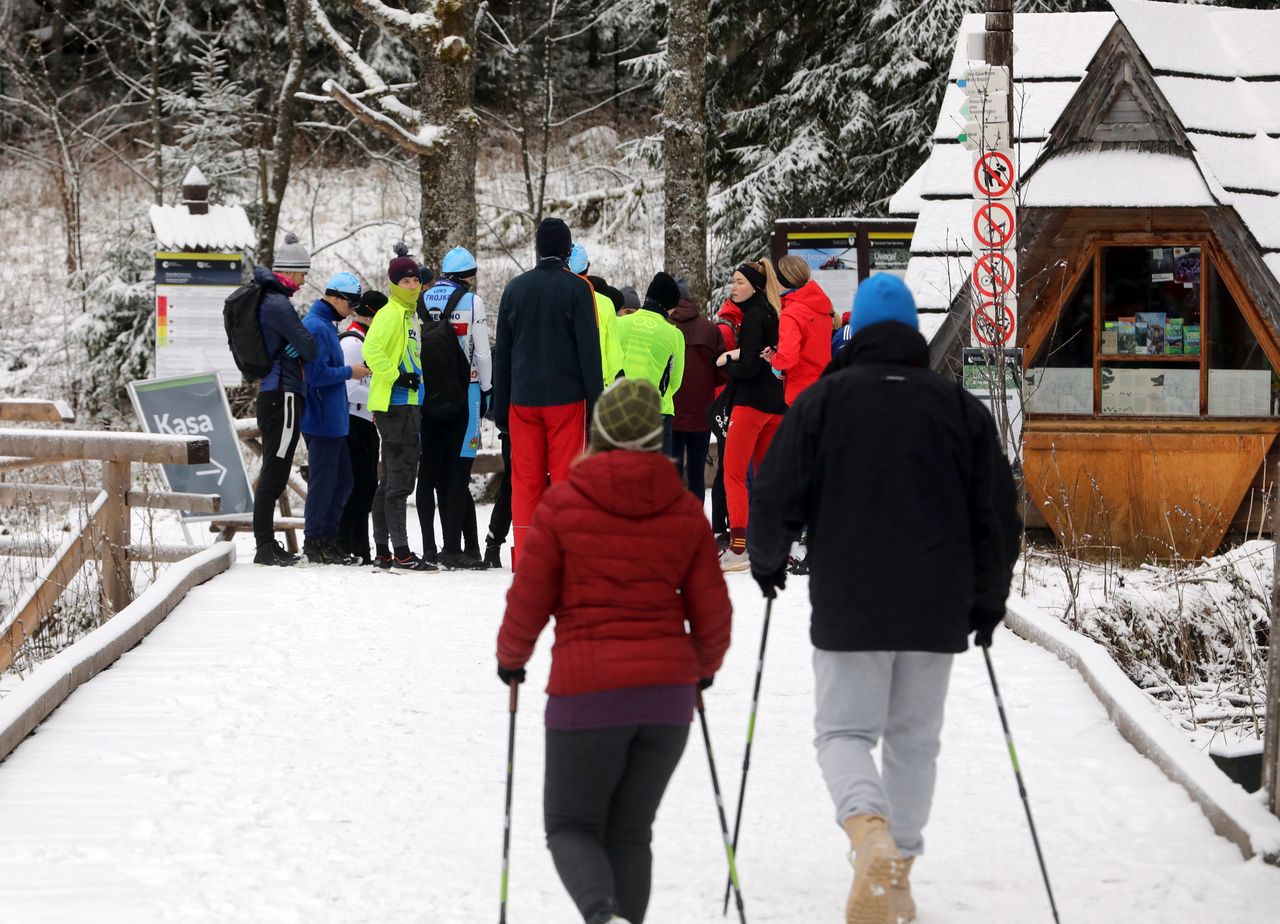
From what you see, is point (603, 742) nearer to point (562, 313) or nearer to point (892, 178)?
point (562, 313)

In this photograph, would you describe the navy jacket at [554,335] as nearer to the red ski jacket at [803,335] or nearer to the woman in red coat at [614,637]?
the red ski jacket at [803,335]

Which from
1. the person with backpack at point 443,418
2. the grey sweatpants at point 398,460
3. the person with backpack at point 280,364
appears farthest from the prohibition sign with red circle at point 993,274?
the person with backpack at point 280,364

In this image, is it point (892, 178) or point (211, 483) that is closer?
point (211, 483)

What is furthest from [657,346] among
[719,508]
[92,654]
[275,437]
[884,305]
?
[884,305]

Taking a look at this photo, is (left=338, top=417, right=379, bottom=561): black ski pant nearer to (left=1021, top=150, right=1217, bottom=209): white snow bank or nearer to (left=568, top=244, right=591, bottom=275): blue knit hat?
(left=568, top=244, right=591, bottom=275): blue knit hat

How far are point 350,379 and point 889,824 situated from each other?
23.6 ft

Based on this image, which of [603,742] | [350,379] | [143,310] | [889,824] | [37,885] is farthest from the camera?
[143,310]

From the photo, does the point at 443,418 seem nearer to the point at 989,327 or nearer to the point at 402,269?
the point at 402,269

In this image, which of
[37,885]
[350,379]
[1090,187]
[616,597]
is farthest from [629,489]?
[1090,187]

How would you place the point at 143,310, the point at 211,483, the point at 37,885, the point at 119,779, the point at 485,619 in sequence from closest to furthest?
the point at 37,885, the point at 119,779, the point at 485,619, the point at 211,483, the point at 143,310

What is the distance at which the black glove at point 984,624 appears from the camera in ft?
15.0

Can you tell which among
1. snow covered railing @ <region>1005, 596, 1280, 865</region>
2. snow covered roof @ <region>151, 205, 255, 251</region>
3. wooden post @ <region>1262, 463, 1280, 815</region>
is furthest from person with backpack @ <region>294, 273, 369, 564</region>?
wooden post @ <region>1262, 463, 1280, 815</region>

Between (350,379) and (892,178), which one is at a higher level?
(892,178)

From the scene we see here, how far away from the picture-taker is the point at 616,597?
4.01m
